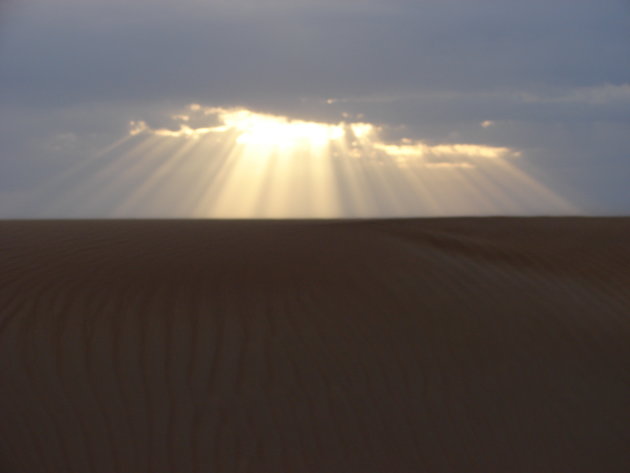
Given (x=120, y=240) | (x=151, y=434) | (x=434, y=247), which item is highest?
(x=120, y=240)

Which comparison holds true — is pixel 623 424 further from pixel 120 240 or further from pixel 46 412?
pixel 120 240

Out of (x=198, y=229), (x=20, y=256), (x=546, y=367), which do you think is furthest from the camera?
(x=198, y=229)

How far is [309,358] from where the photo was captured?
5.81 m

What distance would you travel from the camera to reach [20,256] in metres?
8.05

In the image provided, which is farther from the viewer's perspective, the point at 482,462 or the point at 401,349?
the point at 401,349

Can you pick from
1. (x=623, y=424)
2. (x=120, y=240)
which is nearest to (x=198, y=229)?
(x=120, y=240)

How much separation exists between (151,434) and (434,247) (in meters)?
5.38

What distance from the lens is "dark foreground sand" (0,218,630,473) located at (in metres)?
4.69

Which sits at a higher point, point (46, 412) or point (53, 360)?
point (53, 360)

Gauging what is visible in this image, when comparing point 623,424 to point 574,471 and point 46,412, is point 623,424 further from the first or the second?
point 46,412

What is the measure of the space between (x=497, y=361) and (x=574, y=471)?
1.49 meters

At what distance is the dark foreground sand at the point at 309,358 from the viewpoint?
4688mm

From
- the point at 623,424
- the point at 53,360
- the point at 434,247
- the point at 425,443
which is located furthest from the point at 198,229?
the point at 623,424

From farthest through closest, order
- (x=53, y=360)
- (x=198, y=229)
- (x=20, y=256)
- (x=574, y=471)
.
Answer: (x=198, y=229), (x=20, y=256), (x=53, y=360), (x=574, y=471)
